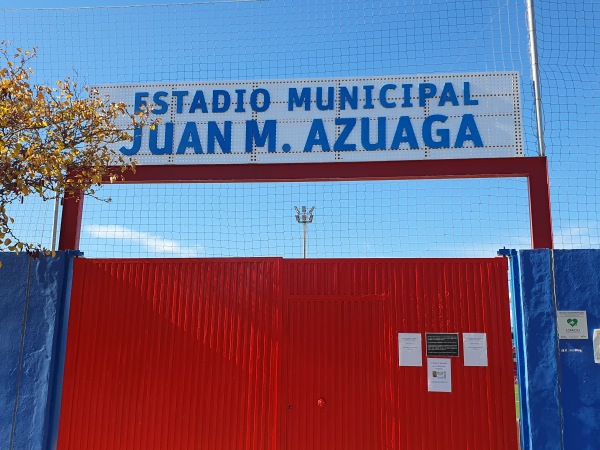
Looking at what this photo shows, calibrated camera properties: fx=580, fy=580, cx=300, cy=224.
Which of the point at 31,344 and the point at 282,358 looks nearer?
the point at 282,358

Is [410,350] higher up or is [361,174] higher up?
[361,174]

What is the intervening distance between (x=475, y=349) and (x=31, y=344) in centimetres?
514

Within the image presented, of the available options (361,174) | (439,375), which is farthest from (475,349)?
(361,174)

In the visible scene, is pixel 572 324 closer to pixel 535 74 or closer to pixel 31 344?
pixel 535 74

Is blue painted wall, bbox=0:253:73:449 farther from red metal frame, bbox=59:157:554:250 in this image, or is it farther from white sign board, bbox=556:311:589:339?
white sign board, bbox=556:311:589:339

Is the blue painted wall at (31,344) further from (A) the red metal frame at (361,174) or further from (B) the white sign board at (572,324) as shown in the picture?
(B) the white sign board at (572,324)

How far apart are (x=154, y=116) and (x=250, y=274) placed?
2666 millimetres

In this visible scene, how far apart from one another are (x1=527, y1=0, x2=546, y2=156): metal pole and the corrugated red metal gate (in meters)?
1.63

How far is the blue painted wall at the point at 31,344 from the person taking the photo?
6.70m

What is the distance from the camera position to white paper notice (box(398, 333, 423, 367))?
6.46 meters

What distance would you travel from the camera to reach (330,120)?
760 cm

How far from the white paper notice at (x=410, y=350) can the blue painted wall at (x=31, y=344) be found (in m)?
3.99

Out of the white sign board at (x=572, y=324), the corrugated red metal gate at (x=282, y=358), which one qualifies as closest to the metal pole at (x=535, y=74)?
the corrugated red metal gate at (x=282, y=358)

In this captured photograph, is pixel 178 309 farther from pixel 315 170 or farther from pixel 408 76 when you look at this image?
pixel 408 76
